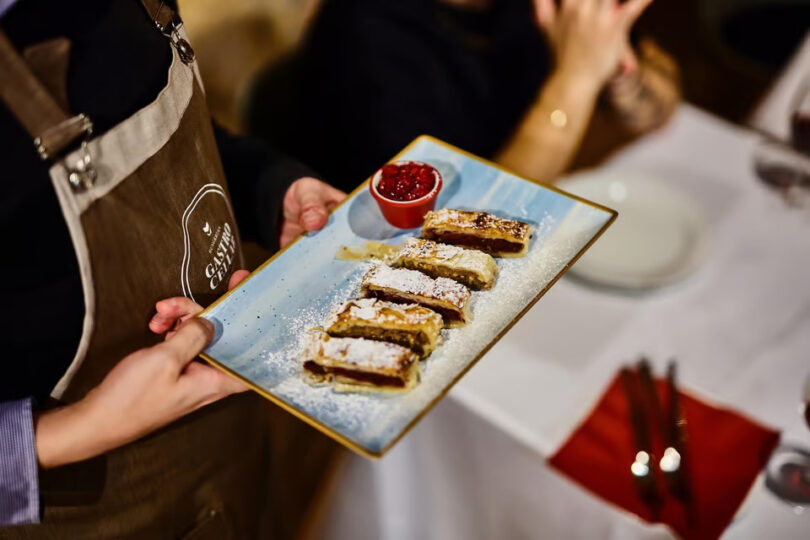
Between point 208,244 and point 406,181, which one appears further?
point 406,181

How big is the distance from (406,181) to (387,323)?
266 millimetres

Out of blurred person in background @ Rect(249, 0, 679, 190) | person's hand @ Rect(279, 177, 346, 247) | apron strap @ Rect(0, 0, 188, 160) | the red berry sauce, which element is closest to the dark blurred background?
blurred person in background @ Rect(249, 0, 679, 190)

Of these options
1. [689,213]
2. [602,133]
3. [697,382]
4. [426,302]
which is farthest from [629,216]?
[602,133]

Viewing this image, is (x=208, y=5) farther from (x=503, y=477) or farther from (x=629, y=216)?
(x=503, y=477)

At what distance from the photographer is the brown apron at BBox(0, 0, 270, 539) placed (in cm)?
80

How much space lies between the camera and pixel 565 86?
2.18 m

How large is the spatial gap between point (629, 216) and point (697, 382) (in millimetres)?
597

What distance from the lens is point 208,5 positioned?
152 inches

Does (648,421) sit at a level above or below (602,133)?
above

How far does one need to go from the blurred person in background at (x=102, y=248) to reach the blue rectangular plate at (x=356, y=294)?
0.17 ft

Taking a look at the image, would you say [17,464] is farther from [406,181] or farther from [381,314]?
[406,181]

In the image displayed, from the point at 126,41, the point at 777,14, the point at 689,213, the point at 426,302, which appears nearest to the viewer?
the point at 126,41

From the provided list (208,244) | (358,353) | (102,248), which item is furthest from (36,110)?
(358,353)

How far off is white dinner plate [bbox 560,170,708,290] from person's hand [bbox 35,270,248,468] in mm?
1153
